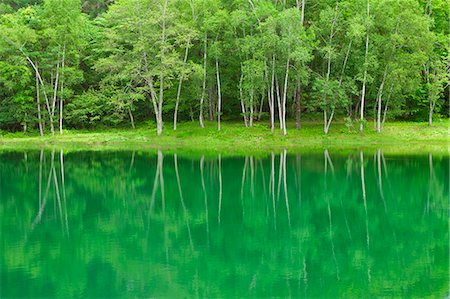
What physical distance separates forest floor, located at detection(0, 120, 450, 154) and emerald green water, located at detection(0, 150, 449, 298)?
12259 mm

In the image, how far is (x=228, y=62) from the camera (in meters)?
47.1

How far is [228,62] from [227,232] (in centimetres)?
3419

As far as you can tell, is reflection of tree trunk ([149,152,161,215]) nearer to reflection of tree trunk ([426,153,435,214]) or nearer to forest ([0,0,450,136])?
reflection of tree trunk ([426,153,435,214])

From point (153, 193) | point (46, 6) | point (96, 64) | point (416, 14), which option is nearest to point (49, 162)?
point (153, 193)

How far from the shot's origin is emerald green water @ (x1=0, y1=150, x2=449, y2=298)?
1017 cm

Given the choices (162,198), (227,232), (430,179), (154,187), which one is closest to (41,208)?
(162,198)

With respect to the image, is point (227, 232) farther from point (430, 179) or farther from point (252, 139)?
point (252, 139)

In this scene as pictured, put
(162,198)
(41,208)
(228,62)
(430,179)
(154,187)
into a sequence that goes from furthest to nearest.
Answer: (228,62) < (430,179) < (154,187) < (162,198) < (41,208)

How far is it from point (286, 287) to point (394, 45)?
34.1 metres

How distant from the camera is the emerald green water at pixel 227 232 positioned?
10.2m

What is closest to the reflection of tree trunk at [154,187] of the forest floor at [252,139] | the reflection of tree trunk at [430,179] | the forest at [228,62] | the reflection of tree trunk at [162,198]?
the reflection of tree trunk at [162,198]

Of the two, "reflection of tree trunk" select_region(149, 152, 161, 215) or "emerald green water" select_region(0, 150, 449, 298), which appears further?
"reflection of tree trunk" select_region(149, 152, 161, 215)

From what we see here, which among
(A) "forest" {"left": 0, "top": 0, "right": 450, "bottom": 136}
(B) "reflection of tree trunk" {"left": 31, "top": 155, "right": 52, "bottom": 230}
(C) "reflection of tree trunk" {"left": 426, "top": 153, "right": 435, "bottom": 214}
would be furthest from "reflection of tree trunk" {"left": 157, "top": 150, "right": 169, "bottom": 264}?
(A) "forest" {"left": 0, "top": 0, "right": 450, "bottom": 136}

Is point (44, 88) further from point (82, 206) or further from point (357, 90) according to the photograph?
point (82, 206)
